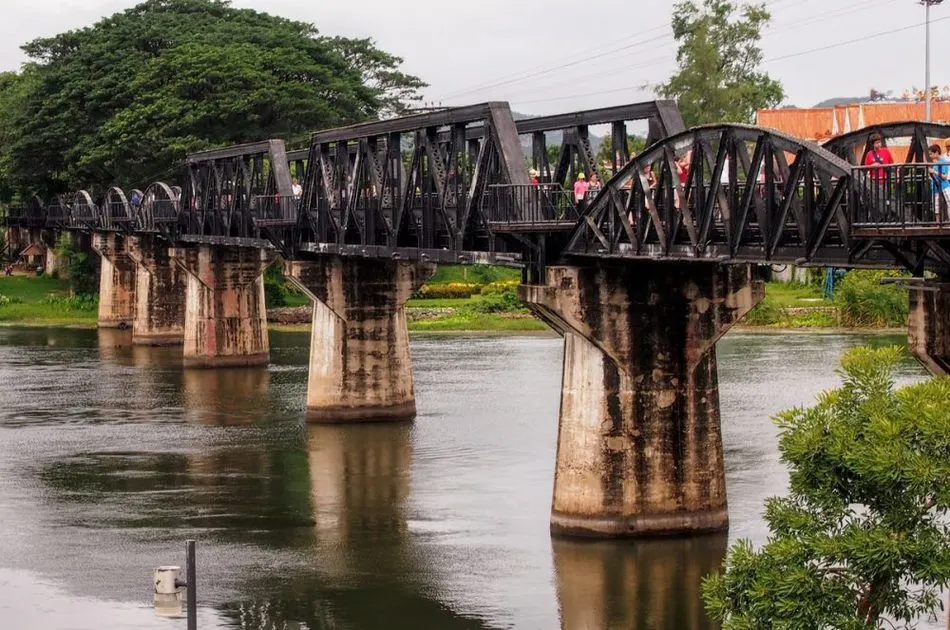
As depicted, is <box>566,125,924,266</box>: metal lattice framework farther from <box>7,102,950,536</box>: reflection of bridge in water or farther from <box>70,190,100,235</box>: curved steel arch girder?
<box>70,190,100,235</box>: curved steel arch girder

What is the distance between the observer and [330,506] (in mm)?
47062

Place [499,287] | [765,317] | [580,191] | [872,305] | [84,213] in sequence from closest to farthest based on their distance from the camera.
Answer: [580,191] → [872,305] → [765,317] → [499,287] → [84,213]

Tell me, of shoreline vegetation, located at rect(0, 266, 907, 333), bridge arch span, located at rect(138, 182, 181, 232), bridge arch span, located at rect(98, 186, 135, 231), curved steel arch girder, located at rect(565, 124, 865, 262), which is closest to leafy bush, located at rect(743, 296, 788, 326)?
shoreline vegetation, located at rect(0, 266, 907, 333)

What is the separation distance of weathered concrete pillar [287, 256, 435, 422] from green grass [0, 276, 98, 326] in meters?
54.0

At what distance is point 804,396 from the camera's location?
6325 cm

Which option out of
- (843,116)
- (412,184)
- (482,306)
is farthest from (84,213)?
(412,184)

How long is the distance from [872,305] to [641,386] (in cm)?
5388

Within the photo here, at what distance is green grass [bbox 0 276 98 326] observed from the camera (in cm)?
11381

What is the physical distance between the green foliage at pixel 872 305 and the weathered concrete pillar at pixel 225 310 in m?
30.5

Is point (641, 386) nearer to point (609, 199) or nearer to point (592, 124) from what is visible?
point (609, 199)

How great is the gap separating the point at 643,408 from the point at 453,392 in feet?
100

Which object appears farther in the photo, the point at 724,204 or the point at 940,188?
the point at 724,204

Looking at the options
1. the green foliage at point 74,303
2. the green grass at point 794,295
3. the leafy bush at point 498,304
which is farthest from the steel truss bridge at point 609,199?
the green foliage at point 74,303

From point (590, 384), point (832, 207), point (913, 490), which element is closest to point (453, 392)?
point (590, 384)
